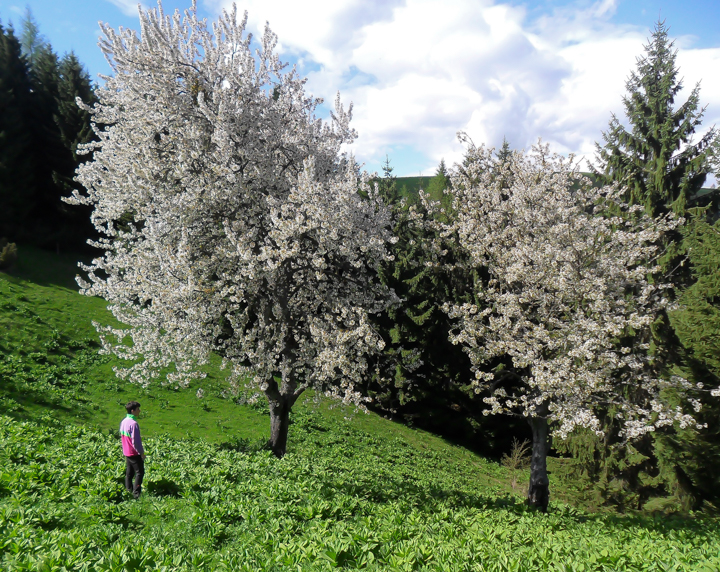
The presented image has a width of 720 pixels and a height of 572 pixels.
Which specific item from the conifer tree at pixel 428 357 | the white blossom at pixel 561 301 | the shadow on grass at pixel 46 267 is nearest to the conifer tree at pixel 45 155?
the shadow on grass at pixel 46 267

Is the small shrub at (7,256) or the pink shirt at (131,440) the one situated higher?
the small shrub at (7,256)

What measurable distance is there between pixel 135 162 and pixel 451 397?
88.8 feet

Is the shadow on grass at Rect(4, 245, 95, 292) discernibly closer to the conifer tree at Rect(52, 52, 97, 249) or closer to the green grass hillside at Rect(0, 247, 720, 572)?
the conifer tree at Rect(52, 52, 97, 249)

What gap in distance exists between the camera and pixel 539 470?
15.3m

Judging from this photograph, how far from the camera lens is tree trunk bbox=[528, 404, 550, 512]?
15.2 meters

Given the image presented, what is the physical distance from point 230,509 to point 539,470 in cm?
1156

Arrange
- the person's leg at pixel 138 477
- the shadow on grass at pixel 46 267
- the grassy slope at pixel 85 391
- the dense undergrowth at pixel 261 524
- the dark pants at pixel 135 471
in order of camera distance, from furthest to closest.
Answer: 1. the shadow on grass at pixel 46 267
2. the grassy slope at pixel 85 391
3. the dark pants at pixel 135 471
4. the person's leg at pixel 138 477
5. the dense undergrowth at pixel 261 524

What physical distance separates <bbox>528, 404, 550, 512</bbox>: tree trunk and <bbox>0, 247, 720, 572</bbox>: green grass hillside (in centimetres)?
86

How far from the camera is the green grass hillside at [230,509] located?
648 centimetres

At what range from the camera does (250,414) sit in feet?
73.8

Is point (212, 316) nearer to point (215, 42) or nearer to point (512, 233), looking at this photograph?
point (215, 42)

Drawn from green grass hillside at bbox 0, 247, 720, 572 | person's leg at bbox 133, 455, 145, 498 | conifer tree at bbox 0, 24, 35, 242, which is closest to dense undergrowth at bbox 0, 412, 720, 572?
green grass hillside at bbox 0, 247, 720, 572

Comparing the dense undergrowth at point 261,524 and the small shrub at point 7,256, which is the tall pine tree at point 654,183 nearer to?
the dense undergrowth at point 261,524

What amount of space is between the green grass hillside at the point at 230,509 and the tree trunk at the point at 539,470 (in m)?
0.86
